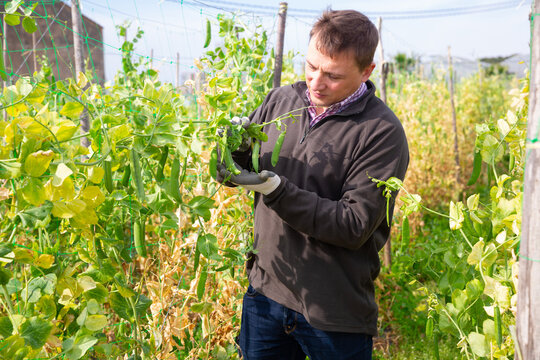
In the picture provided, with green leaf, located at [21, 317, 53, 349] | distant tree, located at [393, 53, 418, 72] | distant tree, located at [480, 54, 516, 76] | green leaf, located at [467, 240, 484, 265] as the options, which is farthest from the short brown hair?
distant tree, located at [393, 53, 418, 72]

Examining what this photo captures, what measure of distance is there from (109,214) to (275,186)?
0.47 m

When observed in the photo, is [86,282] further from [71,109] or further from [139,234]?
[71,109]

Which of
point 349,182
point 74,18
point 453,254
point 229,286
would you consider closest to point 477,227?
point 453,254

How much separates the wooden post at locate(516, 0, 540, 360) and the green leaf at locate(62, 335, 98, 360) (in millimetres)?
938

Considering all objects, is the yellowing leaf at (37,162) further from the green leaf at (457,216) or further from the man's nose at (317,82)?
the green leaf at (457,216)

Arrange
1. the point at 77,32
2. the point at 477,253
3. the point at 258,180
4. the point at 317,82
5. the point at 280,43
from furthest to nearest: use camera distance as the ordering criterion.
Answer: the point at 280,43, the point at 77,32, the point at 317,82, the point at 258,180, the point at 477,253

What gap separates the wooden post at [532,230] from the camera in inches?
34.9

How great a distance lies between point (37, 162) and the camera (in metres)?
0.95

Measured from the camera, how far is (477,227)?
4.32 feet

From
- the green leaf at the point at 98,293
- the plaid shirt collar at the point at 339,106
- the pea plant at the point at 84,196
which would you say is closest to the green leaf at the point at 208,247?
the pea plant at the point at 84,196

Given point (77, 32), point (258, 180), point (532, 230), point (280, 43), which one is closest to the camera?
point (532, 230)

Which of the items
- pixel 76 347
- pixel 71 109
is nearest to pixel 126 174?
pixel 71 109

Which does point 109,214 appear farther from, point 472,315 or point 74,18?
point 74,18

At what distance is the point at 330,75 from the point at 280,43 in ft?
3.49
